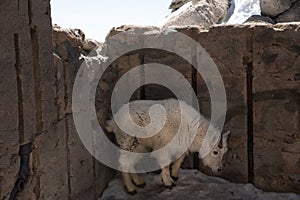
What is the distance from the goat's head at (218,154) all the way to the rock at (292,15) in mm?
6935

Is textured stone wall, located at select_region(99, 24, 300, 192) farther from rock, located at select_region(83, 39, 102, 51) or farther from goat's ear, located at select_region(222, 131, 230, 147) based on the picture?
rock, located at select_region(83, 39, 102, 51)

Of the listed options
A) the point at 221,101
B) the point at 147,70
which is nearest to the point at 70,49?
the point at 147,70

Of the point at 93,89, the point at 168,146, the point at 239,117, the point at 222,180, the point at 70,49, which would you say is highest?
the point at 70,49

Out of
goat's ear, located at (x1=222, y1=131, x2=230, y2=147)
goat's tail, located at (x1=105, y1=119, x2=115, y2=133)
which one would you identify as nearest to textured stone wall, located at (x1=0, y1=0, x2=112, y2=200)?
goat's tail, located at (x1=105, y1=119, x2=115, y2=133)

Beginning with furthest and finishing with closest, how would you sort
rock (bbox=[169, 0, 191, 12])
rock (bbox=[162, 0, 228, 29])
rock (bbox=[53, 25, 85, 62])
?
rock (bbox=[169, 0, 191, 12]), rock (bbox=[162, 0, 228, 29]), rock (bbox=[53, 25, 85, 62])

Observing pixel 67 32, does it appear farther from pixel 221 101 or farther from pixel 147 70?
pixel 221 101

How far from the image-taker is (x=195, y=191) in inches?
209

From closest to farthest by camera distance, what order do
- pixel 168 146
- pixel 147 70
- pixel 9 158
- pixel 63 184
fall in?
pixel 9 158
pixel 63 184
pixel 168 146
pixel 147 70

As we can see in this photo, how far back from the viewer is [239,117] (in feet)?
18.1

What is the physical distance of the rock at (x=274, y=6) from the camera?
11297 millimetres

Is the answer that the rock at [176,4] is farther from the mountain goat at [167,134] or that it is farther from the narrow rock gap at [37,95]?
the narrow rock gap at [37,95]

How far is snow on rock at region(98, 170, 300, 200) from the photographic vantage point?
516 centimetres

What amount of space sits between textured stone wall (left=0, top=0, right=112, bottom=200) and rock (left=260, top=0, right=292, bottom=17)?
27.1 feet

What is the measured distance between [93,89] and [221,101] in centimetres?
183
